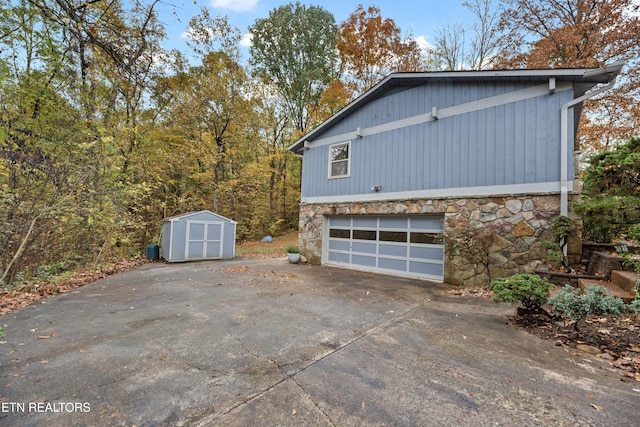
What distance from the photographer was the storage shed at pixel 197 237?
9797 mm

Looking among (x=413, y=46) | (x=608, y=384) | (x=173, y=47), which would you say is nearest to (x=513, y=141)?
(x=608, y=384)

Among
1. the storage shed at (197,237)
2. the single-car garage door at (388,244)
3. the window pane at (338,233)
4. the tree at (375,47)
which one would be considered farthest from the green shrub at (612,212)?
the tree at (375,47)

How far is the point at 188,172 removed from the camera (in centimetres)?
1457

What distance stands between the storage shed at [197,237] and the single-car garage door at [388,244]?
462 centimetres

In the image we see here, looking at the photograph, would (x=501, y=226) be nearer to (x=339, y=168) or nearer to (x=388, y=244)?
(x=388, y=244)

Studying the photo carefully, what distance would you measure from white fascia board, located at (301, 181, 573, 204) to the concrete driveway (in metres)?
2.61

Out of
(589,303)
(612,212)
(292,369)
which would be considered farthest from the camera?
(612,212)

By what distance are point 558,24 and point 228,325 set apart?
16.1 m

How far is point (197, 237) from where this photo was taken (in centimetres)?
1030

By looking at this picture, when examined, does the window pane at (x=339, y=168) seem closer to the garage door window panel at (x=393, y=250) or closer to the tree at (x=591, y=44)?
the garage door window panel at (x=393, y=250)

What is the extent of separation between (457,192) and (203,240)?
902 centimetres

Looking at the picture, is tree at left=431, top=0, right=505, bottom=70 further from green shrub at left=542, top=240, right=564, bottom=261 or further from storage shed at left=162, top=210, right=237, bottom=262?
storage shed at left=162, top=210, right=237, bottom=262

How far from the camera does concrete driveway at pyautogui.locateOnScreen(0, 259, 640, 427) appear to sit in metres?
1.81

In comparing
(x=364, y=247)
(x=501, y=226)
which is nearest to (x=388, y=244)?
(x=364, y=247)
